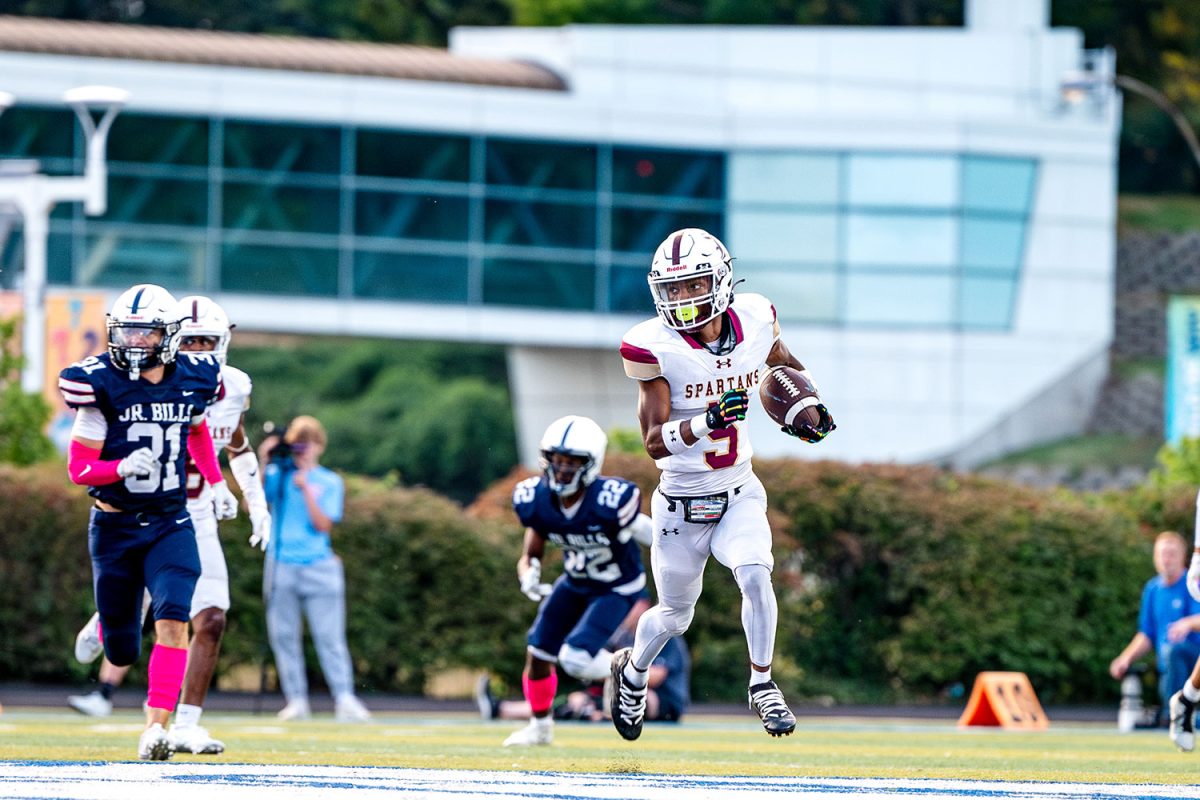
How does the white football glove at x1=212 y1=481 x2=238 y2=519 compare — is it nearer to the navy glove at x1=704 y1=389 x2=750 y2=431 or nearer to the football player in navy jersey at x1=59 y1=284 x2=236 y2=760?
the football player in navy jersey at x1=59 y1=284 x2=236 y2=760

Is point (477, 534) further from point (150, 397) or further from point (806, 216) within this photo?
point (806, 216)

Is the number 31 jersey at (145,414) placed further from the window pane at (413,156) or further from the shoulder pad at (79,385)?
the window pane at (413,156)

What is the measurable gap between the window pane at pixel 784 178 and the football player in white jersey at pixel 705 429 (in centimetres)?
3178

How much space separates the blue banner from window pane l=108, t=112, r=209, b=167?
17.4 m

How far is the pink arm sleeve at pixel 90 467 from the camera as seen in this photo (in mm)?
9211

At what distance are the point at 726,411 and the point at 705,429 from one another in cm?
12

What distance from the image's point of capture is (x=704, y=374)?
9.14 m

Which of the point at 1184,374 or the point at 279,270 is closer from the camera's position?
the point at 1184,374

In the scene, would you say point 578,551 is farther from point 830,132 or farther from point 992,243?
point 992,243

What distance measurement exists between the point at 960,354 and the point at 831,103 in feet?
19.3

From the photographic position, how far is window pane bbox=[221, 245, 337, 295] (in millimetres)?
39094

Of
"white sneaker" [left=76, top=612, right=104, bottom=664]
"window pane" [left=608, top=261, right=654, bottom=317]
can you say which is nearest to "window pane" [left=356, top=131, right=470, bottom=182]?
"window pane" [left=608, top=261, right=654, bottom=317]

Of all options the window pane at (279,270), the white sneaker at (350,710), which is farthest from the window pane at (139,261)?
the white sneaker at (350,710)

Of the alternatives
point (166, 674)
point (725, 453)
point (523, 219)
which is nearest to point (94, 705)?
point (166, 674)
